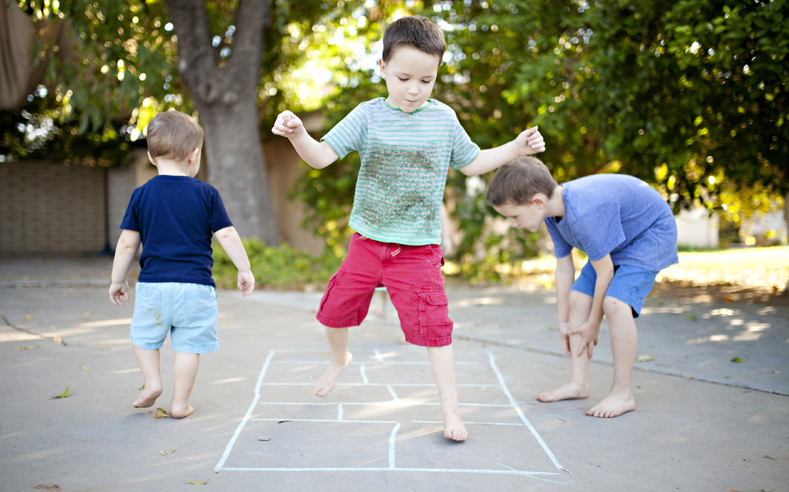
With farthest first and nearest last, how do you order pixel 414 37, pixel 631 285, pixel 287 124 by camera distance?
pixel 631 285 → pixel 414 37 → pixel 287 124

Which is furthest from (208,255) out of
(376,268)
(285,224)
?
(285,224)

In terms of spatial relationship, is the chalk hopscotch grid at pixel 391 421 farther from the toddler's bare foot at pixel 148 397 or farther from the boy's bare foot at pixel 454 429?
the toddler's bare foot at pixel 148 397

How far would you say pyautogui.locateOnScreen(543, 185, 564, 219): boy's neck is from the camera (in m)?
2.53

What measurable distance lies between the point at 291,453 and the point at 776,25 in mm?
4017

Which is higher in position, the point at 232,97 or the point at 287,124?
the point at 232,97

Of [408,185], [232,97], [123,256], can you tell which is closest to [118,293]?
[123,256]

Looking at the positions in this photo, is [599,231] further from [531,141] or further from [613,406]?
[613,406]

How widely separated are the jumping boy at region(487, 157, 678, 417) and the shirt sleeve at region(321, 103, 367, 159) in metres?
0.64

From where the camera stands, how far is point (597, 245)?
2475 mm

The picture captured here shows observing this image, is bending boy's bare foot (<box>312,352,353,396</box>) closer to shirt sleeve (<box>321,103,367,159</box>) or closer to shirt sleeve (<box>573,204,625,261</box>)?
shirt sleeve (<box>321,103,367,159</box>)

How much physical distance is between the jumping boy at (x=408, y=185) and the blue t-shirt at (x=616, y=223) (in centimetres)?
41

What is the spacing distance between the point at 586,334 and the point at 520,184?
0.79 metres

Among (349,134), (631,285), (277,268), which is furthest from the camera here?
(277,268)

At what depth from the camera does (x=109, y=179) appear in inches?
474
